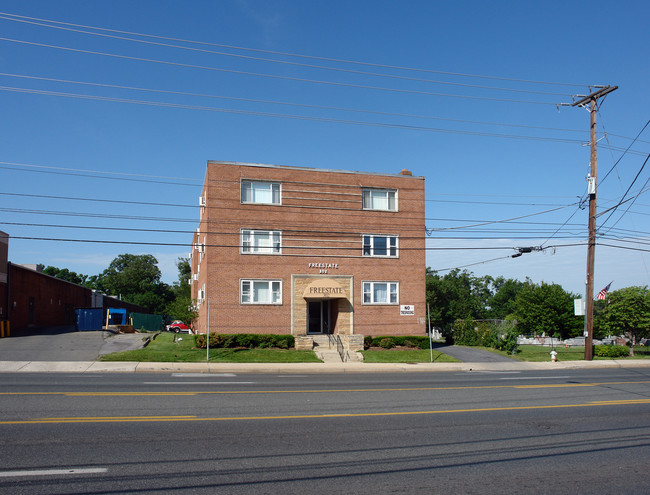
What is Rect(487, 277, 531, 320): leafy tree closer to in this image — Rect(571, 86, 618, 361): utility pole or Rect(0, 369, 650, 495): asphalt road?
Rect(571, 86, 618, 361): utility pole

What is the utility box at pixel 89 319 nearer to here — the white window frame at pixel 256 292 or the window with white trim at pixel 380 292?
the white window frame at pixel 256 292

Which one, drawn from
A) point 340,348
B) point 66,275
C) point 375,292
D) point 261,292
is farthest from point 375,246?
point 66,275

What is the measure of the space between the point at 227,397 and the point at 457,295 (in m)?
79.8

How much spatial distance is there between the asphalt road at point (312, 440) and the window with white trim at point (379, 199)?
61.3 feet

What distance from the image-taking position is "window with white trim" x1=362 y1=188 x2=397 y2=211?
105ft

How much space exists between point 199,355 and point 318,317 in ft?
28.9

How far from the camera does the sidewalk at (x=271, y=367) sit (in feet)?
66.3

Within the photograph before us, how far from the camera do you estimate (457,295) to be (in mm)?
88438

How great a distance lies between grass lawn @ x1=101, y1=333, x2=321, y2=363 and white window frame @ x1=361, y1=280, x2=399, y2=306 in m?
5.43

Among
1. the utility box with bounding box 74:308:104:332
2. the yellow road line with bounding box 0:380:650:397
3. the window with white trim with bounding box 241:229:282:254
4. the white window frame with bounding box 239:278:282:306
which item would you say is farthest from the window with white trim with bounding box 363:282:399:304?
the utility box with bounding box 74:308:104:332

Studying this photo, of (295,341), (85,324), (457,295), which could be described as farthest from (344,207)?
(457,295)

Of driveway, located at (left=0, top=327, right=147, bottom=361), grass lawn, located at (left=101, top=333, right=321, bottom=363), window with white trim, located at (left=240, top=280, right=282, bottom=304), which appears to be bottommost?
grass lawn, located at (left=101, top=333, right=321, bottom=363)

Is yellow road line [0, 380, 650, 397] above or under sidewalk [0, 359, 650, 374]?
above

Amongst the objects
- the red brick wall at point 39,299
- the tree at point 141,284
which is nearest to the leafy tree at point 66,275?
the tree at point 141,284
